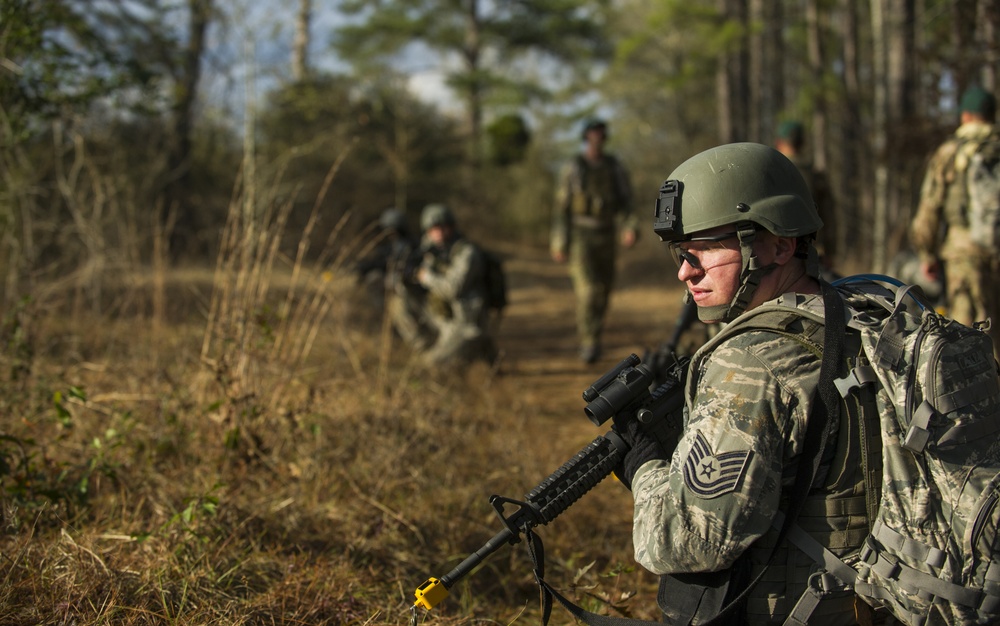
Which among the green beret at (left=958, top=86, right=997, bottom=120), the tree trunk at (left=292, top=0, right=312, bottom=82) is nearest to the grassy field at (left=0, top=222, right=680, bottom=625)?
the green beret at (left=958, top=86, right=997, bottom=120)

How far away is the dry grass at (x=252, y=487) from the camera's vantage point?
260 centimetres

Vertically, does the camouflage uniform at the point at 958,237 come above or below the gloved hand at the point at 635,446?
above

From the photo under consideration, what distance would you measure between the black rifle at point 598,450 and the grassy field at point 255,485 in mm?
596

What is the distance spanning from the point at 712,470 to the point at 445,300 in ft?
16.7

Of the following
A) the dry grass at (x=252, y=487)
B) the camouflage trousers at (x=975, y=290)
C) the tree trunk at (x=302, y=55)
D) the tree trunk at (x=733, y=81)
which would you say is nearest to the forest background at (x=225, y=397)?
the dry grass at (x=252, y=487)

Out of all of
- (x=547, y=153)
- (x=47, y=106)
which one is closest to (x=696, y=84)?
(x=547, y=153)

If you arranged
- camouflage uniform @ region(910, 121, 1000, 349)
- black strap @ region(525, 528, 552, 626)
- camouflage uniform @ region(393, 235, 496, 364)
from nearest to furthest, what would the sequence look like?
black strap @ region(525, 528, 552, 626), camouflage uniform @ region(910, 121, 1000, 349), camouflage uniform @ region(393, 235, 496, 364)

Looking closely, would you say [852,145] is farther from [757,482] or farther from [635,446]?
[757,482]

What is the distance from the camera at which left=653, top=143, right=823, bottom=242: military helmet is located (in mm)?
1953

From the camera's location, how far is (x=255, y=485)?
3.48 meters

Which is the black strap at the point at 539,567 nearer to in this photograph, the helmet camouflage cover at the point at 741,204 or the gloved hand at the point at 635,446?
the gloved hand at the point at 635,446

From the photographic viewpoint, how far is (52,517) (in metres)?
2.88

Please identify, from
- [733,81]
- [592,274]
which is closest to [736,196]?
[592,274]

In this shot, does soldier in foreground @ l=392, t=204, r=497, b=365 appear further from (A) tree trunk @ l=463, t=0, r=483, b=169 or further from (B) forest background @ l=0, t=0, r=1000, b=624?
(A) tree trunk @ l=463, t=0, r=483, b=169
